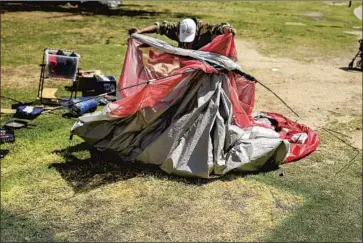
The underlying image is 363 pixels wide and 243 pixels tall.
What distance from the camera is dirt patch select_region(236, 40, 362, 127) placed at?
8727 mm

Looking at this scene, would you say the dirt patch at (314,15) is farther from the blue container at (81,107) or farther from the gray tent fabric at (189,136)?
the gray tent fabric at (189,136)

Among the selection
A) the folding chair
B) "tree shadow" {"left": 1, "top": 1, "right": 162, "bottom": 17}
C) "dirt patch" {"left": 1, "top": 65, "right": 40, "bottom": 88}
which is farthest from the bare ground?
"tree shadow" {"left": 1, "top": 1, "right": 162, "bottom": 17}

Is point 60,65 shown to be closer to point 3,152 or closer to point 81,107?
point 81,107

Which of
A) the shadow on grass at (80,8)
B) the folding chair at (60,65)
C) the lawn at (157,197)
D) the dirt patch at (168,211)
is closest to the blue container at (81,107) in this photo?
the lawn at (157,197)

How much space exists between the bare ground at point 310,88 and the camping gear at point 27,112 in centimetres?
367

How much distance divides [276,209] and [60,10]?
15.8 m

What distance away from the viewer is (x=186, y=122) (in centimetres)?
599

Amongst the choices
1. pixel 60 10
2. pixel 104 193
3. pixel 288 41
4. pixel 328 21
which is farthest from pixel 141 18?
pixel 104 193

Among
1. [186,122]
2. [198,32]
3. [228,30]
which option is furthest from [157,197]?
[198,32]

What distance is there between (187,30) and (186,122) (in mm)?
1545

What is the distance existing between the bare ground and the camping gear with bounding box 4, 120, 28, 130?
3.85 m

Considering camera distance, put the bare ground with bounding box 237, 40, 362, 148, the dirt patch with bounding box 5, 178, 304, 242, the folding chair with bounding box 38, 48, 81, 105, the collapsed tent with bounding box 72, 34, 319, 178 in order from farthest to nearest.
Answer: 1. the bare ground with bounding box 237, 40, 362, 148
2. the folding chair with bounding box 38, 48, 81, 105
3. the collapsed tent with bounding box 72, 34, 319, 178
4. the dirt patch with bounding box 5, 178, 304, 242

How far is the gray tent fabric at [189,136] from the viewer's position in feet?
19.5

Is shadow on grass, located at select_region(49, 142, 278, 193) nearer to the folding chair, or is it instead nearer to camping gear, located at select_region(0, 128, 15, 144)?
camping gear, located at select_region(0, 128, 15, 144)
